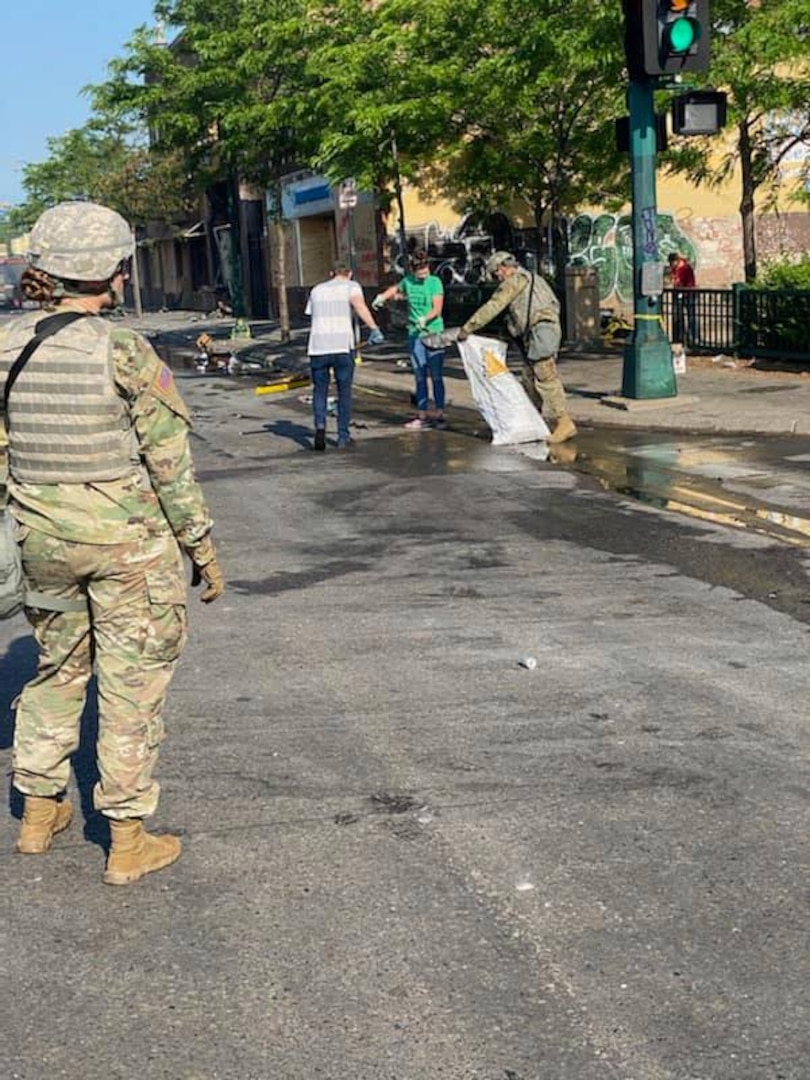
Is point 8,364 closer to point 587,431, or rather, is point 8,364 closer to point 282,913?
point 282,913

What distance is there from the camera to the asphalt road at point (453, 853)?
124 inches

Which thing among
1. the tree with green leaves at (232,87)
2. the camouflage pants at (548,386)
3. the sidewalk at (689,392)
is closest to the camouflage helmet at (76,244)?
the camouflage pants at (548,386)

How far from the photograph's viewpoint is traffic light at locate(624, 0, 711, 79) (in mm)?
13047

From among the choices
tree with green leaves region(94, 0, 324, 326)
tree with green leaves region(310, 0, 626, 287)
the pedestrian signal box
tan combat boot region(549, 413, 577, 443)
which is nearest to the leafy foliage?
tree with green leaves region(310, 0, 626, 287)

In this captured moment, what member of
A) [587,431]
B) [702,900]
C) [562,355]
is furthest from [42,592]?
[562,355]

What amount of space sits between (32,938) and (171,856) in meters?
0.52

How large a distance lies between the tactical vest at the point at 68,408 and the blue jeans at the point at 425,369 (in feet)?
33.9

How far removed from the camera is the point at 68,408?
3834 mm

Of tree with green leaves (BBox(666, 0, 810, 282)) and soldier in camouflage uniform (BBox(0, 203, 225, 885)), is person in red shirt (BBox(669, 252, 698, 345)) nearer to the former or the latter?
Result: tree with green leaves (BBox(666, 0, 810, 282))

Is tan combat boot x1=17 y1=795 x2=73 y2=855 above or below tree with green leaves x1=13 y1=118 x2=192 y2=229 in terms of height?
below

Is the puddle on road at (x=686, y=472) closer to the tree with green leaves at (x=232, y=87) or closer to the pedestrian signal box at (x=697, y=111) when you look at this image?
the pedestrian signal box at (x=697, y=111)

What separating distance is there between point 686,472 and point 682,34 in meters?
4.71

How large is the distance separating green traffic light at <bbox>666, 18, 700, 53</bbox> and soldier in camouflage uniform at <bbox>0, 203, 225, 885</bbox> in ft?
34.2

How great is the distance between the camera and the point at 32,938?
372cm
